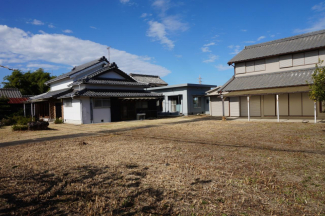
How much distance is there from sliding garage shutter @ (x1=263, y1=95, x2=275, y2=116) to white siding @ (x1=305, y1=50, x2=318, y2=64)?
13.0 ft

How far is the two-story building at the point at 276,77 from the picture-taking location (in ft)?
54.8

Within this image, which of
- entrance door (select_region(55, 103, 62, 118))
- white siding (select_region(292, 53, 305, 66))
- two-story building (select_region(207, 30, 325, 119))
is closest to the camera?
two-story building (select_region(207, 30, 325, 119))

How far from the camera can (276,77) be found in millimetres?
18281

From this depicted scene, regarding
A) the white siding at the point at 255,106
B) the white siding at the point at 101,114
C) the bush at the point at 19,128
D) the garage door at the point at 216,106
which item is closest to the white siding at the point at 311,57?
the white siding at the point at 255,106

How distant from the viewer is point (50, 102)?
23.4m

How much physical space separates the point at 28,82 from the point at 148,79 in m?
24.8

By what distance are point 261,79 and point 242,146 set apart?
13.5 metres

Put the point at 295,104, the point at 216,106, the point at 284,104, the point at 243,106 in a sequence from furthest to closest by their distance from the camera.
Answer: the point at 216,106 → the point at 243,106 → the point at 284,104 → the point at 295,104

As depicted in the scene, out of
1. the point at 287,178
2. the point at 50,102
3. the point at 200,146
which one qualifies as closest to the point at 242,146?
the point at 200,146

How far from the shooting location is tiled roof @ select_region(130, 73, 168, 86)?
112ft

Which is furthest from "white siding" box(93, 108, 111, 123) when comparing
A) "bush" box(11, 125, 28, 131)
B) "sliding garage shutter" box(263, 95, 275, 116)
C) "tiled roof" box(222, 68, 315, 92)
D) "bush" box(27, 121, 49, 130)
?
"sliding garage shutter" box(263, 95, 275, 116)

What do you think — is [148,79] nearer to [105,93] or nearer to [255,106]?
[105,93]

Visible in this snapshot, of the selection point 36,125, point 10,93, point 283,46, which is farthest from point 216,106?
point 10,93

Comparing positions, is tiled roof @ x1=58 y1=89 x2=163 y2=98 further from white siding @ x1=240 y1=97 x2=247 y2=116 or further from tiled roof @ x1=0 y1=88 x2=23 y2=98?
tiled roof @ x1=0 y1=88 x2=23 y2=98
